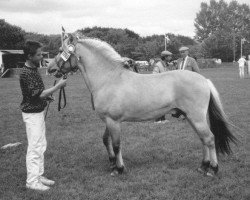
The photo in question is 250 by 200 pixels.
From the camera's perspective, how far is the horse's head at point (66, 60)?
5465 mm

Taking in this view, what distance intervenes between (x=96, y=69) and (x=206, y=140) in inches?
95.0

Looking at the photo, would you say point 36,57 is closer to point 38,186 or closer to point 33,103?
point 33,103

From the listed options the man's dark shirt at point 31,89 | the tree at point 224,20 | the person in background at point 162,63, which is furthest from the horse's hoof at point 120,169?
the tree at point 224,20

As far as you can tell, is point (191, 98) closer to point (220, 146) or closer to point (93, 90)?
point (220, 146)

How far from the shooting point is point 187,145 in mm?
7523

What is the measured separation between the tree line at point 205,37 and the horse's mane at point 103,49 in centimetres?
5686

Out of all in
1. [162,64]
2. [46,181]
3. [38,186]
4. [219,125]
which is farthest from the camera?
[162,64]

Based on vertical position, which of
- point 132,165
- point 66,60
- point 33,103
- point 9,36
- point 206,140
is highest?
point 9,36

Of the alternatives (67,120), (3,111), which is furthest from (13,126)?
(3,111)

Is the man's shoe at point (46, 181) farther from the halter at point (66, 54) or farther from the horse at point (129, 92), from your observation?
the halter at point (66, 54)

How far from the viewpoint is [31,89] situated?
15.6 feet

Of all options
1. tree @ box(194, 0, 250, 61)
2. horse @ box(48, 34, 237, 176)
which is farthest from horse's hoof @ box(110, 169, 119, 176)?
tree @ box(194, 0, 250, 61)

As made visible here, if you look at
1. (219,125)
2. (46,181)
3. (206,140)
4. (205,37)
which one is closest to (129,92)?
(206,140)

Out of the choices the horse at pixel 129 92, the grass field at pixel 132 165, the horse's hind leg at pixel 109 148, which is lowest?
the grass field at pixel 132 165
